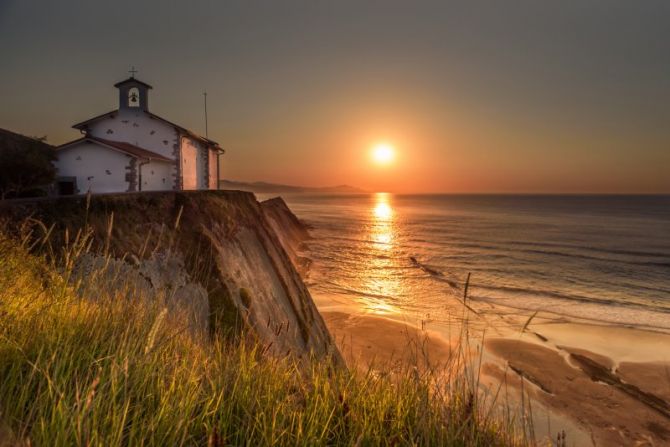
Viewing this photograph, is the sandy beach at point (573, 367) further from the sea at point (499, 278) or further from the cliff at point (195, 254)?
the cliff at point (195, 254)

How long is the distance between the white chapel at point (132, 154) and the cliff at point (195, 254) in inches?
671

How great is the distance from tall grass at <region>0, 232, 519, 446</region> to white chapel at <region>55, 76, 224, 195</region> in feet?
68.2

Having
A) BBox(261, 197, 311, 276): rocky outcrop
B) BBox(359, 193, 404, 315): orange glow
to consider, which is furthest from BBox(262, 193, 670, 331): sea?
BBox(261, 197, 311, 276): rocky outcrop

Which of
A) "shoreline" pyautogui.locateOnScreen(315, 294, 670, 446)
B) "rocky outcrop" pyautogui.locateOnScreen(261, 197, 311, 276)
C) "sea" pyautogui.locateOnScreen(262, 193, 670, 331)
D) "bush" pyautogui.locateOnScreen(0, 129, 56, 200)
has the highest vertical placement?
"bush" pyautogui.locateOnScreen(0, 129, 56, 200)

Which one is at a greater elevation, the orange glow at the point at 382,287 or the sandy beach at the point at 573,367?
the orange glow at the point at 382,287

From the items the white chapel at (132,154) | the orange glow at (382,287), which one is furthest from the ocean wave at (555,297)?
the white chapel at (132,154)

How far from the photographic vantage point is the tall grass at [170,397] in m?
2.03

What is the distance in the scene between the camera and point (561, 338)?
14172mm

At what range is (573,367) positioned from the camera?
11734 millimetres

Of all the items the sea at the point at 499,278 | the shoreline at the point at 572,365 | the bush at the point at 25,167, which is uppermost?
the bush at the point at 25,167

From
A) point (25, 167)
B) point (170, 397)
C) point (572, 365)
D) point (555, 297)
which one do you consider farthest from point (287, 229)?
point (170, 397)

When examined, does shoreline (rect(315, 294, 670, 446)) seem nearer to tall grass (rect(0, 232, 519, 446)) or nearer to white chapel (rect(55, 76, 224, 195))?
tall grass (rect(0, 232, 519, 446))

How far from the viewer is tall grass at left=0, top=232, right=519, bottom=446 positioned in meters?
2.03

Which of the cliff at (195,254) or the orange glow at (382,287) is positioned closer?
the cliff at (195,254)
